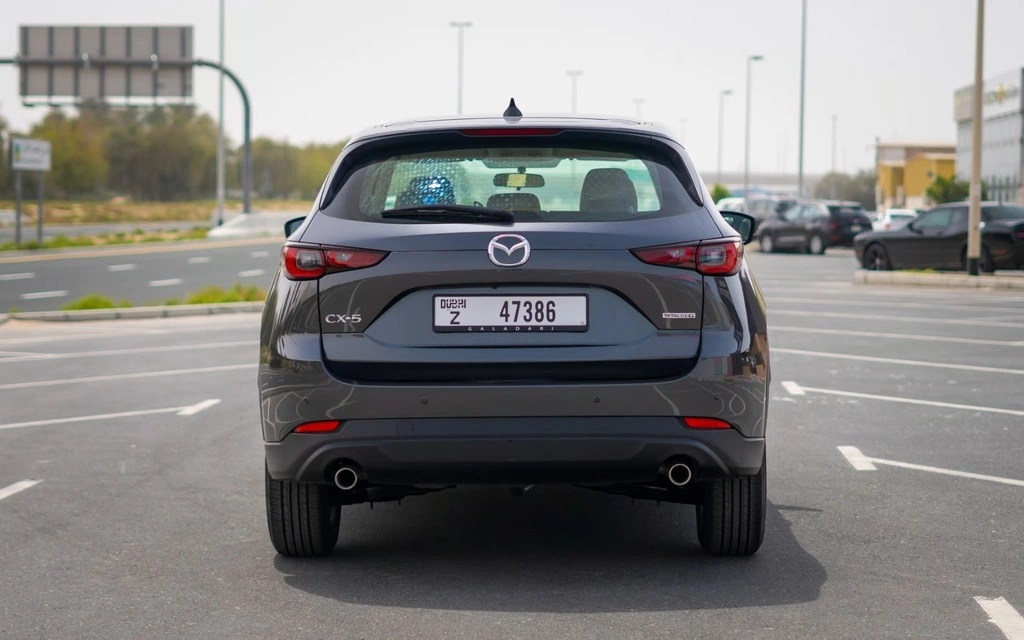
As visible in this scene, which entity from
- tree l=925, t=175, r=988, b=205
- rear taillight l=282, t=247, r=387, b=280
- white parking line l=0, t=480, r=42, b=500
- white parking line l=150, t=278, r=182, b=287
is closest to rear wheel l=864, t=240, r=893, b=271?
white parking line l=150, t=278, r=182, b=287

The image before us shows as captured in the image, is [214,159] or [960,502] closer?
[960,502]

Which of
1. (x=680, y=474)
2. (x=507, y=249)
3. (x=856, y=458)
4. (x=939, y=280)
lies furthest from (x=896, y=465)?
(x=939, y=280)

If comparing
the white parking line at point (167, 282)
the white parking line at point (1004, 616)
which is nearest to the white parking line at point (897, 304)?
the white parking line at point (167, 282)

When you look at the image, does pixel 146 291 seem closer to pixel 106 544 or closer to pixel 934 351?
pixel 934 351

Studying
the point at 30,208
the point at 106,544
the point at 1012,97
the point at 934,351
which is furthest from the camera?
the point at 30,208

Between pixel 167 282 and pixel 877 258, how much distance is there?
14.7 meters

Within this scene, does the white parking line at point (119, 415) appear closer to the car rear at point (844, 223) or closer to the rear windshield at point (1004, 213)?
the rear windshield at point (1004, 213)

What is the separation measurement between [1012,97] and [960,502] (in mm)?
69788

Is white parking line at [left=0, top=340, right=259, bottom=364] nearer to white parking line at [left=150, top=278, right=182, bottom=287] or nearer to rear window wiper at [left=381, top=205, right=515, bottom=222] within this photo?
rear window wiper at [left=381, top=205, right=515, bottom=222]

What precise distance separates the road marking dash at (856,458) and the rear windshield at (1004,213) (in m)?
21.4

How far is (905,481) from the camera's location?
284 inches

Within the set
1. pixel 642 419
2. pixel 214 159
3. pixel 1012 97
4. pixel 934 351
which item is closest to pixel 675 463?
pixel 642 419

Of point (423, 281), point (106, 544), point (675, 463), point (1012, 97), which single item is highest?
point (1012, 97)

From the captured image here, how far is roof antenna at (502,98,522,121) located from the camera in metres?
5.52
